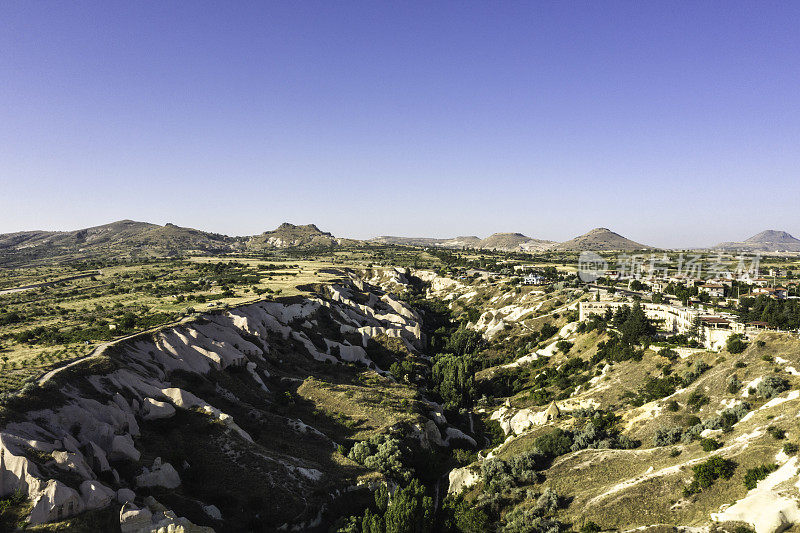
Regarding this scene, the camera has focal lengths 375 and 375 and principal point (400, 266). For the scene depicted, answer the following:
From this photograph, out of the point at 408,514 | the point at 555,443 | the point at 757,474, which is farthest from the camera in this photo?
the point at 555,443

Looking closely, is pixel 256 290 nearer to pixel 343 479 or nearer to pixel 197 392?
pixel 197 392

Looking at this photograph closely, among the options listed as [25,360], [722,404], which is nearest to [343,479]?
[25,360]

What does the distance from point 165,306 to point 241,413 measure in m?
44.4

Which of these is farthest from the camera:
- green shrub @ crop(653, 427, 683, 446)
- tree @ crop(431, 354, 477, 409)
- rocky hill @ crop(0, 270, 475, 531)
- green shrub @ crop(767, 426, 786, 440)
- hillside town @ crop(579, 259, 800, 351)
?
tree @ crop(431, 354, 477, 409)

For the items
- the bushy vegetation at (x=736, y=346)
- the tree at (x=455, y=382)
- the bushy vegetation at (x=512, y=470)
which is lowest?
the tree at (x=455, y=382)

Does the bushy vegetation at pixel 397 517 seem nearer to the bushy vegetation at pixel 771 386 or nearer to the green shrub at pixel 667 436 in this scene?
→ the green shrub at pixel 667 436

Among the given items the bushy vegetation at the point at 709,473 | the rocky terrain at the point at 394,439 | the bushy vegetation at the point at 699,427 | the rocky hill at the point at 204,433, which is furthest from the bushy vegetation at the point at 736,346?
the rocky hill at the point at 204,433

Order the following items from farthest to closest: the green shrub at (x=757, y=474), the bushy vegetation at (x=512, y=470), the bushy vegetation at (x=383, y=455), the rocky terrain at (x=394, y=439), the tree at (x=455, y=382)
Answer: the tree at (x=455, y=382) → the bushy vegetation at (x=383, y=455) → the bushy vegetation at (x=512, y=470) → the green shrub at (x=757, y=474) → the rocky terrain at (x=394, y=439)

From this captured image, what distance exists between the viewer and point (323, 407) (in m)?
57.4

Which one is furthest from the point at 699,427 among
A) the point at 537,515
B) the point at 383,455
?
the point at 383,455

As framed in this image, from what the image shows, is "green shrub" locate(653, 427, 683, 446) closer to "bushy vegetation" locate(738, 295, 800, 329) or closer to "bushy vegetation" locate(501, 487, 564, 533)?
"bushy vegetation" locate(501, 487, 564, 533)

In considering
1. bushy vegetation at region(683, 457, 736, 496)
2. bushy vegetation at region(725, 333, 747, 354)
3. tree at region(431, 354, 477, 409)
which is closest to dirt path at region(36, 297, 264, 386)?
tree at region(431, 354, 477, 409)

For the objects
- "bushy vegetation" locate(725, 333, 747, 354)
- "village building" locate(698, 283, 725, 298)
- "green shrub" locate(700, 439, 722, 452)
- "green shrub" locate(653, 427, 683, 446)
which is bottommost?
"green shrub" locate(653, 427, 683, 446)

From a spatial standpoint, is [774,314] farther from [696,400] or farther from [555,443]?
[555,443]
